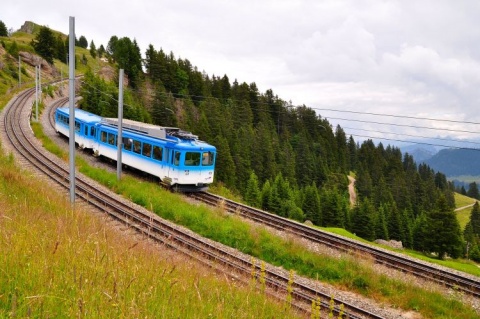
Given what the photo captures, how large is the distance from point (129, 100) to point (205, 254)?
156 ft

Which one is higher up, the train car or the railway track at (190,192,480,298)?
the train car

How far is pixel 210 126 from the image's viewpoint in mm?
74188

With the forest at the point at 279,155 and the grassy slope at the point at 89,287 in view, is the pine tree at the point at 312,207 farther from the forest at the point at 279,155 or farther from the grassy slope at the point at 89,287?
the grassy slope at the point at 89,287

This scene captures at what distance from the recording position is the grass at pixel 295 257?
41.3 feet

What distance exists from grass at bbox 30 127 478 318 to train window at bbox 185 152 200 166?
204 centimetres

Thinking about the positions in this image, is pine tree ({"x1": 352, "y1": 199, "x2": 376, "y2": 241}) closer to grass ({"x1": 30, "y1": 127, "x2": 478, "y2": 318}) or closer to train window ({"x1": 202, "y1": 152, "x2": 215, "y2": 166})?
train window ({"x1": 202, "y1": 152, "x2": 215, "y2": 166})

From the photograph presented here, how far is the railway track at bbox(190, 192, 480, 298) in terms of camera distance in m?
14.6

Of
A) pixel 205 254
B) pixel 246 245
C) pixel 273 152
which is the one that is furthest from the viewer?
pixel 273 152

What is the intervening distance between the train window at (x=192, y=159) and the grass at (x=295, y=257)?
2.04 metres

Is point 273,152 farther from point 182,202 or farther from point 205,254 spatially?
point 205,254

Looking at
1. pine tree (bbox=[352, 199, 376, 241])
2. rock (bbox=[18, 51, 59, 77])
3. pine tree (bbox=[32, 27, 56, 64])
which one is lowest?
pine tree (bbox=[352, 199, 376, 241])

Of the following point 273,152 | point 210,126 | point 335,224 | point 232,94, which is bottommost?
point 335,224

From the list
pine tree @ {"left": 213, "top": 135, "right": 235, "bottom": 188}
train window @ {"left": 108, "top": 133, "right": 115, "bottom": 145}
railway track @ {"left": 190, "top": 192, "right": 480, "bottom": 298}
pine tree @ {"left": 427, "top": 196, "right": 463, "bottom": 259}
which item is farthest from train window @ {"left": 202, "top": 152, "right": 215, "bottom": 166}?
pine tree @ {"left": 427, "top": 196, "right": 463, "bottom": 259}

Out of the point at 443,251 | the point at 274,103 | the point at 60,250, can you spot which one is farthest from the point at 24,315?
the point at 274,103
